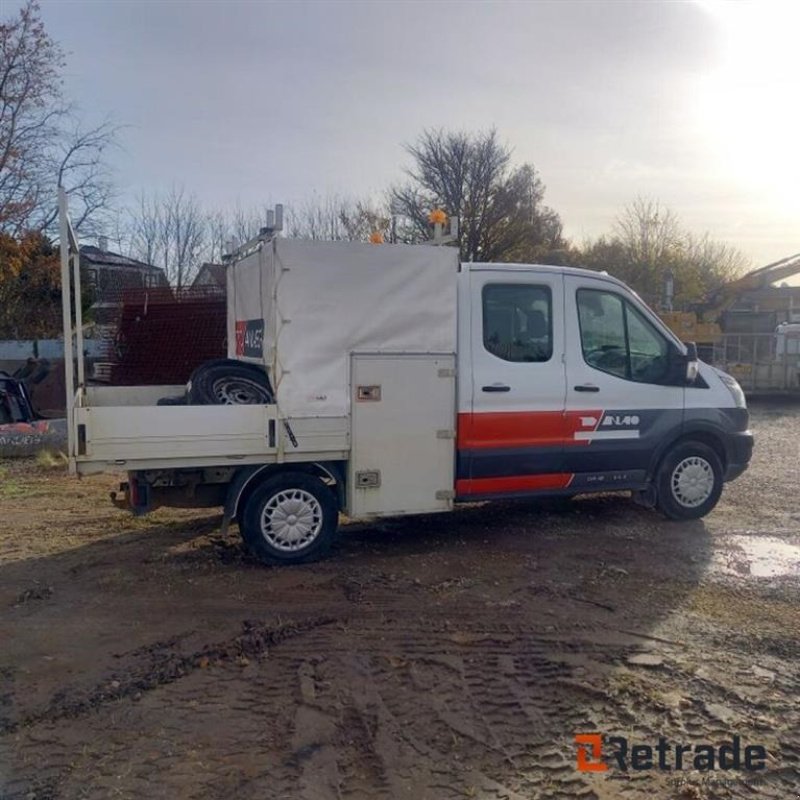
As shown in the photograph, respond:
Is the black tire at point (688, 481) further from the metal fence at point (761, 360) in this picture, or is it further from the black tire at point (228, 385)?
the metal fence at point (761, 360)

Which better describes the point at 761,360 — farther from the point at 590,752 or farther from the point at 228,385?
the point at 590,752

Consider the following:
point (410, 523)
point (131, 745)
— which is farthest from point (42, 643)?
point (410, 523)

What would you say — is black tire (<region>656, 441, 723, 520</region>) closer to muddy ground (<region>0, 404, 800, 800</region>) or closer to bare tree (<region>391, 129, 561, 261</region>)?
muddy ground (<region>0, 404, 800, 800</region>)

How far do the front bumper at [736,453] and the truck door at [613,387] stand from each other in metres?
0.70

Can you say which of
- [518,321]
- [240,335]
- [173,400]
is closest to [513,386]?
[518,321]

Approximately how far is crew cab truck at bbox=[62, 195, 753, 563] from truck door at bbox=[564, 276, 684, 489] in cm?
1

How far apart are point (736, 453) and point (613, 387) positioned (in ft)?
5.46

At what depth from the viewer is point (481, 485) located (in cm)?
715

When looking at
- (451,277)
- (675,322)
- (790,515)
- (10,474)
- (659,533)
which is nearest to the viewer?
(451,277)

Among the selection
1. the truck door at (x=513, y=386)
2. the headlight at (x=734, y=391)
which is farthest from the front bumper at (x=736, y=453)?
the truck door at (x=513, y=386)

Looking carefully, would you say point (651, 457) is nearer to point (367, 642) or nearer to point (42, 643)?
point (367, 642)

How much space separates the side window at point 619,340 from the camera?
7480 mm

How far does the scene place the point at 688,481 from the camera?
8039 mm

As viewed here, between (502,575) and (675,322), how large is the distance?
20.3 meters
